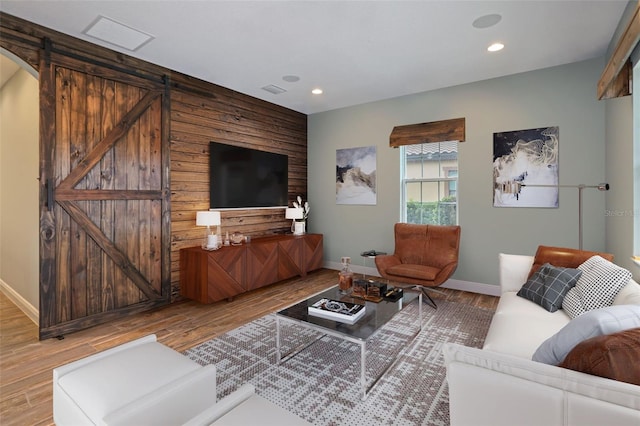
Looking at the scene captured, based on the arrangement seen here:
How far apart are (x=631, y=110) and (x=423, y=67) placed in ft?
6.52

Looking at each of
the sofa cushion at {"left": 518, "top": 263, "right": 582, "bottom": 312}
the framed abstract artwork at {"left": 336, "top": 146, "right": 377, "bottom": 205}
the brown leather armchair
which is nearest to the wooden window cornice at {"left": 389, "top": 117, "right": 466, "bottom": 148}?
the framed abstract artwork at {"left": 336, "top": 146, "right": 377, "bottom": 205}

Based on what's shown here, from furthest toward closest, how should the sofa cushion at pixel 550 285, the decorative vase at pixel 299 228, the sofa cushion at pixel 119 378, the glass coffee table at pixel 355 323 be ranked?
the decorative vase at pixel 299 228 → the sofa cushion at pixel 550 285 → the glass coffee table at pixel 355 323 → the sofa cushion at pixel 119 378

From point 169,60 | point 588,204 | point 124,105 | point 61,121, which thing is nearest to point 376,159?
point 588,204

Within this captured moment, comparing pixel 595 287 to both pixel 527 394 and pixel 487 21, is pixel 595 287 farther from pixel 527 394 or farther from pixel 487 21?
pixel 487 21

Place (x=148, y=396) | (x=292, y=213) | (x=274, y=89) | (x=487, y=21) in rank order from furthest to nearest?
(x=292, y=213) → (x=274, y=89) → (x=487, y=21) → (x=148, y=396)

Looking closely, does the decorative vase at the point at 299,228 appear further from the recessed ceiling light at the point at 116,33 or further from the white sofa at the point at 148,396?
the white sofa at the point at 148,396

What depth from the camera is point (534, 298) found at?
2.53m

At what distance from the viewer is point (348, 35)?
10.2 feet

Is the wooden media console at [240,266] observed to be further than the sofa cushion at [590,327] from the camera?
Yes

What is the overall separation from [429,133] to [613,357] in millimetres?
4021

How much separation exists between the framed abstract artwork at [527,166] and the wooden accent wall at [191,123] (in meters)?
3.22

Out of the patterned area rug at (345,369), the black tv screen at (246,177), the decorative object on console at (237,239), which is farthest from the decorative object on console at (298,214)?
the patterned area rug at (345,369)

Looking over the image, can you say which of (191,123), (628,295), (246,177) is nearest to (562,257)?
(628,295)

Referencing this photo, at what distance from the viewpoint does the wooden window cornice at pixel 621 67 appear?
2.09m
